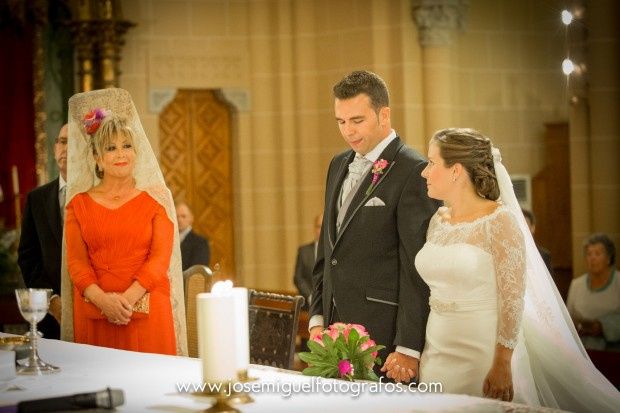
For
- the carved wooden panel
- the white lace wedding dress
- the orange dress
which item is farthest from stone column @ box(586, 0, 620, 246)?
the white lace wedding dress

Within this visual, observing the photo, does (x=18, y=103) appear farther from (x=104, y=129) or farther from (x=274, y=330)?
(x=274, y=330)

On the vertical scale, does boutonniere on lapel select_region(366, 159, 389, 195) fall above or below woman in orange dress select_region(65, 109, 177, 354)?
above

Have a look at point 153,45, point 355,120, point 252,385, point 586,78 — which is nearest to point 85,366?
point 252,385

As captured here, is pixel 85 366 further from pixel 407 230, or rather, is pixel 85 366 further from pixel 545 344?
pixel 545 344

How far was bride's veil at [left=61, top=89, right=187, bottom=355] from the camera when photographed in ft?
16.1

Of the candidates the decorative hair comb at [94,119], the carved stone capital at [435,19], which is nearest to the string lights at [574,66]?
the carved stone capital at [435,19]

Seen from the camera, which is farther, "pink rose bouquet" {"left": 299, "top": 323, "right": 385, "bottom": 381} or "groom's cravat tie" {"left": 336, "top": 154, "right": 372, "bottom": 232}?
"groom's cravat tie" {"left": 336, "top": 154, "right": 372, "bottom": 232}

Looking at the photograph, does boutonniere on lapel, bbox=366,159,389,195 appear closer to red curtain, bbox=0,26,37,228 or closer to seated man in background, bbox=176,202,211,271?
seated man in background, bbox=176,202,211,271

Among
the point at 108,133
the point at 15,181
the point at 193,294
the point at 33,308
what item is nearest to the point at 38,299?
the point at 33,308

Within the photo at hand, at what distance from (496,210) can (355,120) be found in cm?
69

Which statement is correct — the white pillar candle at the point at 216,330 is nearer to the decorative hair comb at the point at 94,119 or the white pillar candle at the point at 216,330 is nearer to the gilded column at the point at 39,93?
the decorative hair comb at the point at 94,119

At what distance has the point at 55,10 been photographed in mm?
10531

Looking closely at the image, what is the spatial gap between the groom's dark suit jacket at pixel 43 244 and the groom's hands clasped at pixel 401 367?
2042 millimetres

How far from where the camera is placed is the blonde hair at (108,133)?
15.9 ft
